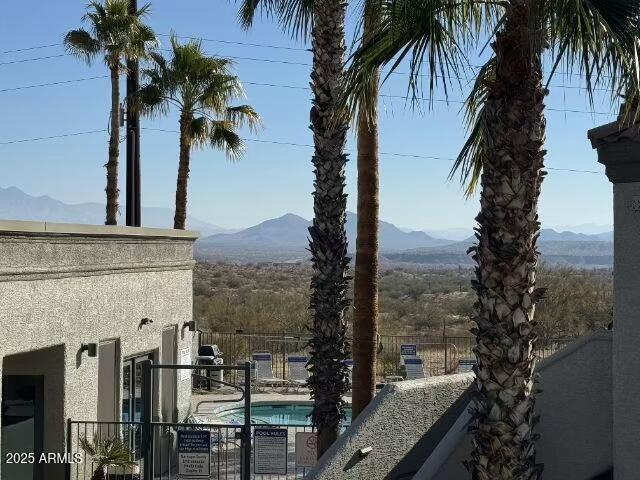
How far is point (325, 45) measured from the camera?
506 inches

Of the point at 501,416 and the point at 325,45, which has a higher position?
the point at 325,45

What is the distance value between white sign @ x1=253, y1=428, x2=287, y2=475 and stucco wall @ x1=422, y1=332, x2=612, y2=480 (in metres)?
5.03

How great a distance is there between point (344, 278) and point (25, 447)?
460 centimetres

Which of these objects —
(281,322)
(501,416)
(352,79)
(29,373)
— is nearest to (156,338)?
(29,373)

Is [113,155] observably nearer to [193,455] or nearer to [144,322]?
[144,322]

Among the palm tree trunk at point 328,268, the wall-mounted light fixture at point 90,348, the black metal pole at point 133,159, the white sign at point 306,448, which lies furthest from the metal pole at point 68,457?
the black metal pole at point 133,159

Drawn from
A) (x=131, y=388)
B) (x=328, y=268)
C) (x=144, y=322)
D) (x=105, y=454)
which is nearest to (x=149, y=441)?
(x=105, y=454)

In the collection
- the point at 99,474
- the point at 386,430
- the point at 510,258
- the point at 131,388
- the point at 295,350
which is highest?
the point at 510,258

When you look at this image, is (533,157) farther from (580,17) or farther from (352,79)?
(352,79)

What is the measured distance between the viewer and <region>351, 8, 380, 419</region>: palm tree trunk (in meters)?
13.5

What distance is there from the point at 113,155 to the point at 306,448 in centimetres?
1689

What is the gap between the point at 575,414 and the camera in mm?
8734

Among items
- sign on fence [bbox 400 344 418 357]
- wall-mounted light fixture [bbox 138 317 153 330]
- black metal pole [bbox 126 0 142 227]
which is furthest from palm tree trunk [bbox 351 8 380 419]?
sign on fence [bbox 400 344 418 357]

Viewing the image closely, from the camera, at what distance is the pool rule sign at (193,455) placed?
13531 mm
